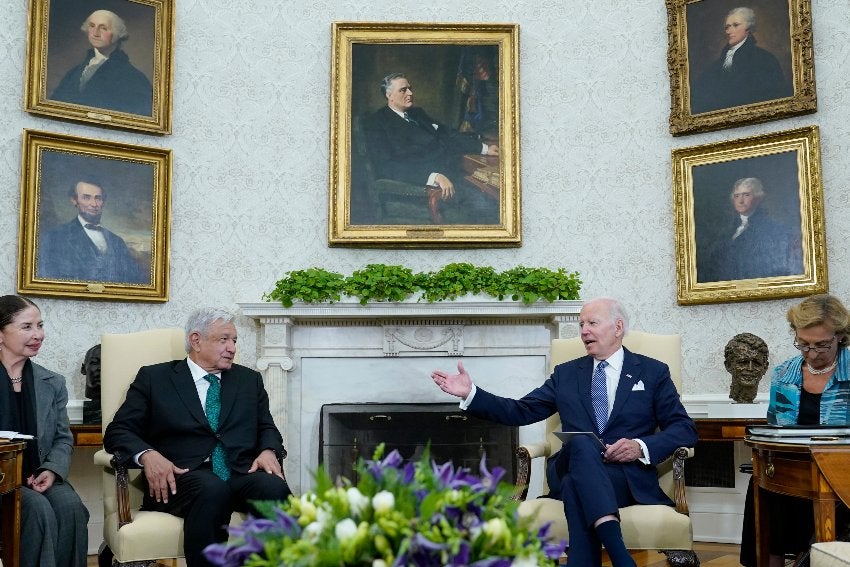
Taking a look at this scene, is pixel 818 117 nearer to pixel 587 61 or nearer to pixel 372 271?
pixel 587 61

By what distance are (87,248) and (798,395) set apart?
4513mm

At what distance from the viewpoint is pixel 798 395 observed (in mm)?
3918

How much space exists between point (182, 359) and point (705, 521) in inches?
144

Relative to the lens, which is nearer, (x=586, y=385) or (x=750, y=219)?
(x=586, y=385)

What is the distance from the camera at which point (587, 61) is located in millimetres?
6477

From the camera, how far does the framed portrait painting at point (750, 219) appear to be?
569 centimetres

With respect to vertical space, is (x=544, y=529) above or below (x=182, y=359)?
below

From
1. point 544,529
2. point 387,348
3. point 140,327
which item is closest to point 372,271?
point 387,348

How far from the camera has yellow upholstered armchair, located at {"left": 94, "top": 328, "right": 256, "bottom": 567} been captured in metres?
3.57

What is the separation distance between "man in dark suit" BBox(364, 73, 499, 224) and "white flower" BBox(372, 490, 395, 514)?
4.67 meters

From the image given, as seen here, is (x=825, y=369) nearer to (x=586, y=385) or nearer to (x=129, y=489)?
(x=586, y=385)

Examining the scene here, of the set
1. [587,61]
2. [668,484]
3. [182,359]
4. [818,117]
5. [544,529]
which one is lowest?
[668,484]

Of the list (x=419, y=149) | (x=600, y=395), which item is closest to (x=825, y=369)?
(x=600, y=395)

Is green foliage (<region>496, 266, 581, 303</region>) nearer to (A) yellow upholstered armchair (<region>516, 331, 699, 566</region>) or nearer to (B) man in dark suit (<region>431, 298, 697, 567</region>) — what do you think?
(B) man in dark suit (<region>431, 298, 697, 567</region>)
